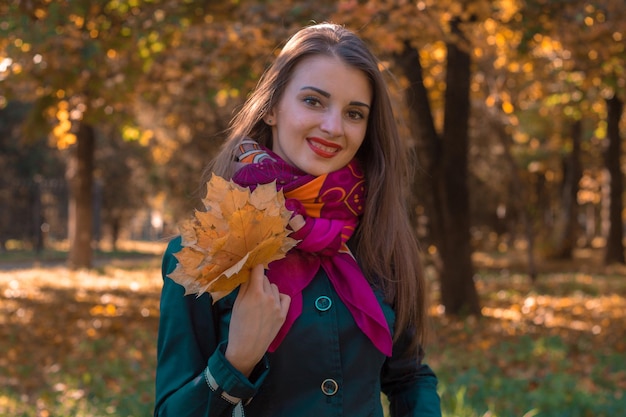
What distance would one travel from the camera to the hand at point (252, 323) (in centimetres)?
179

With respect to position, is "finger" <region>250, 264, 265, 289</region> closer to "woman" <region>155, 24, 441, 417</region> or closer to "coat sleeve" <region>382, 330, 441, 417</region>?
"woman" <region>155, 24, 441, 417</region>

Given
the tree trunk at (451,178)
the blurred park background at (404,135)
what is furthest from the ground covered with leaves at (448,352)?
the tree trunk at (451,178)

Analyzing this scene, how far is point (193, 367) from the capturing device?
1.88 m

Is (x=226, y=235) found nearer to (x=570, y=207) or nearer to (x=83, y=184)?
(x=83, y=184)

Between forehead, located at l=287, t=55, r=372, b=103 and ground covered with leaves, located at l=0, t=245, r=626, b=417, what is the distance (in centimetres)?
348

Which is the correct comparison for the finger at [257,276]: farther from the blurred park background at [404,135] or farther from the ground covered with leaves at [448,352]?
the ground covered with leaves at [448,352]

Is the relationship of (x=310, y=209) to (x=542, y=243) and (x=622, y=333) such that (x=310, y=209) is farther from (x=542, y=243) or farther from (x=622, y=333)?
(x=542, y=243)

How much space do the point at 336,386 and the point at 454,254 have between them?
8219 mm

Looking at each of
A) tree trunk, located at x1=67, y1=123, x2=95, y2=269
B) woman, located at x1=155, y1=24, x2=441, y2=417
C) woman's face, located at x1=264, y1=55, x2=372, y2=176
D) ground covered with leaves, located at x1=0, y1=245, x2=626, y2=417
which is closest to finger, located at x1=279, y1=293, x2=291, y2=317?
woman, located at x1=155, y1=24, x2=441, y2=417

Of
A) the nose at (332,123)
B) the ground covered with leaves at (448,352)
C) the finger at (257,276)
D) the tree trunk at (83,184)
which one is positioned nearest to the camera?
the finger at (257,276)

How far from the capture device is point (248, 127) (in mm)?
2283

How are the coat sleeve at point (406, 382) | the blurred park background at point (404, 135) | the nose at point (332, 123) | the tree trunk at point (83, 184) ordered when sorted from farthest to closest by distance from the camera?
the tree trunk at point (83, 184) → the blurred park background at point (404, 135) → the coat sleeve at point (406, 382) → the nose at point (332, 123)

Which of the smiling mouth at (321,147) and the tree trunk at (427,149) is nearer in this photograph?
the smiling mouth at (321,147)

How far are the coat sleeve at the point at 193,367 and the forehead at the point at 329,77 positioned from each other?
61 cm
